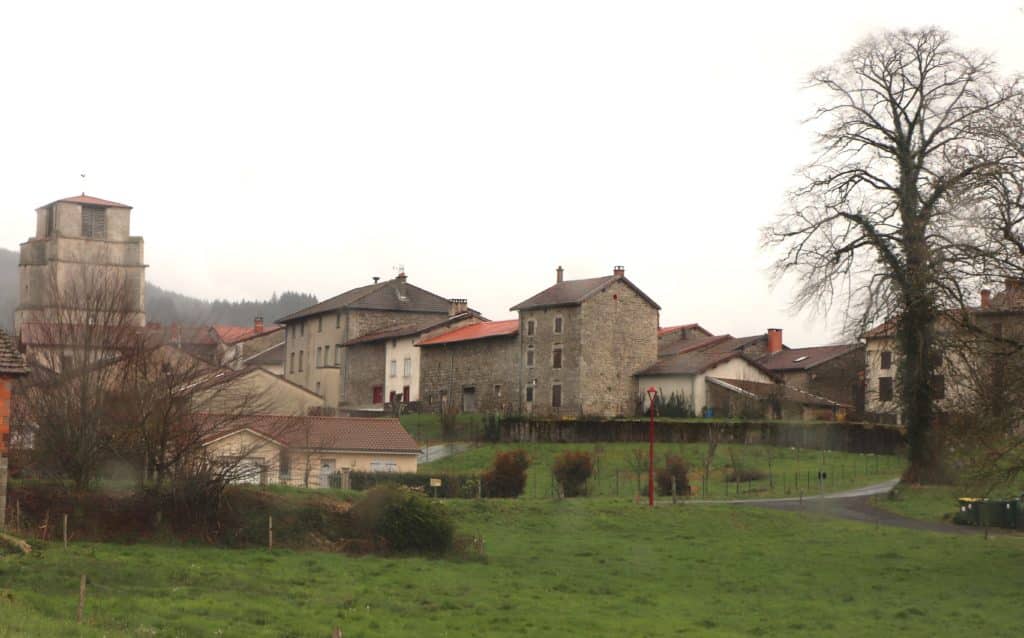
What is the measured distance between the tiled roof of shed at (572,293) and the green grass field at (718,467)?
12175mm

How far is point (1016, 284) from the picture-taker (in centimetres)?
2389

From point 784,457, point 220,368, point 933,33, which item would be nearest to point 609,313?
point 784,457

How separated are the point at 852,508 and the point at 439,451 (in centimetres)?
2263

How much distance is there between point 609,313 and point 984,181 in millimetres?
44071

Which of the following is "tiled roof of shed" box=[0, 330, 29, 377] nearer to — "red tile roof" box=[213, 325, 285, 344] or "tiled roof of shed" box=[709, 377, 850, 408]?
"tiled roof of shed" box=[709, 377, 850, 408]

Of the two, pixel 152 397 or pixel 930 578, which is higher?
pixel 152 397

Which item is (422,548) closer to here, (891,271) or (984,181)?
(984,181)

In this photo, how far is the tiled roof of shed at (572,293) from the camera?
66812 mm

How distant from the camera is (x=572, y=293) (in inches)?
2677

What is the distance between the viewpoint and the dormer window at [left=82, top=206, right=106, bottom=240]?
317 ft

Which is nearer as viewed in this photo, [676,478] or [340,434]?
[676,478]

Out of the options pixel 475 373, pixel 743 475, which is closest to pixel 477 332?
pixel 475 373

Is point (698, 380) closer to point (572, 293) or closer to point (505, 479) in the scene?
point (572, 293)

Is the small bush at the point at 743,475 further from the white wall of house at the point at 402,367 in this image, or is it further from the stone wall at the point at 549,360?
the white wall of house at the point at 402,367
